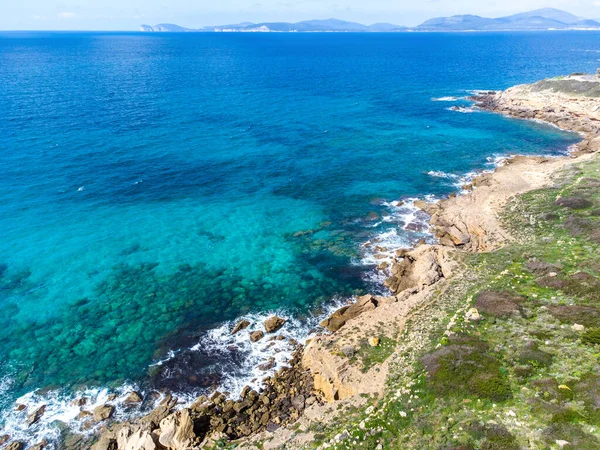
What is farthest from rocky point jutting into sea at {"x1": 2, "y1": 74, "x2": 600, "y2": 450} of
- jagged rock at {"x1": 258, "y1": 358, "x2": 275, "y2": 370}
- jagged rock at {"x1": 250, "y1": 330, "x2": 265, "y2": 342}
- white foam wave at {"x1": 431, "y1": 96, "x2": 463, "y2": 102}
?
white foam wave at {"x1": 431, "y1": 96, "x2": 463, "y2": 102}

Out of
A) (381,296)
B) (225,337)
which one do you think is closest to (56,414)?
(225,337)

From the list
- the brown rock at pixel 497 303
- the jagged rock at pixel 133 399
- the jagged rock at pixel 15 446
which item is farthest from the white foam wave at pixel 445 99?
the jagged rock at pixel 15 446

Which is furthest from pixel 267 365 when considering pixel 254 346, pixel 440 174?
pixel 440 174

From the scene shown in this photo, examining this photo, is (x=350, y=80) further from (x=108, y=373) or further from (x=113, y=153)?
(x=108, y=373)

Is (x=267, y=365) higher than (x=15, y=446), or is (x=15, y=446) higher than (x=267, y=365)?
(x=267, y=365)

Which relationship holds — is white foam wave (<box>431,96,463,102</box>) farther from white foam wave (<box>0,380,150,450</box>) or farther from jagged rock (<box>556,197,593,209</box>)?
white foam wave (<box>0,380,150,450</box>)

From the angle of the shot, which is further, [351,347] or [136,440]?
[351,347]

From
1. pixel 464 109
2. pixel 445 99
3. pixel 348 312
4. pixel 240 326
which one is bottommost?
pixel 240 326

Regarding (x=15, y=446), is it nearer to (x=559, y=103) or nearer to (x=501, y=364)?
(x=501, y=364)

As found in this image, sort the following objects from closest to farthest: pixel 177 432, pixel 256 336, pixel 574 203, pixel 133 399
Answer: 1. pixel 177 432
2. pixel 133 399
3. pixel 256 336
4. pixel 574 203
